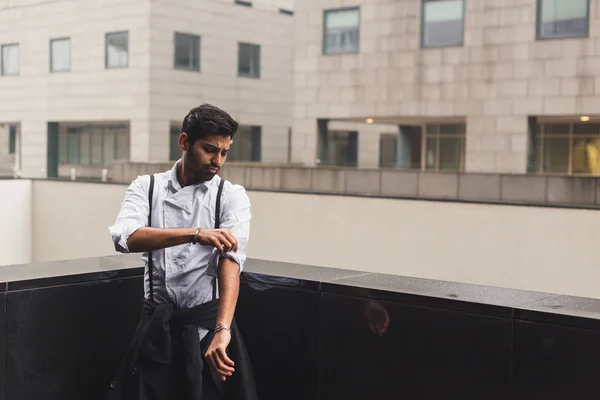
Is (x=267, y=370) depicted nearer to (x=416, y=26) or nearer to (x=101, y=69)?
(x=416, y=26)

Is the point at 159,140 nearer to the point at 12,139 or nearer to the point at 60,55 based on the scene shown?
the point at 60,55

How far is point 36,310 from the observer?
15.0ft

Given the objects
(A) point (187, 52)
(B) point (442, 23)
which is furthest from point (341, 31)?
(A) point (187, 52)

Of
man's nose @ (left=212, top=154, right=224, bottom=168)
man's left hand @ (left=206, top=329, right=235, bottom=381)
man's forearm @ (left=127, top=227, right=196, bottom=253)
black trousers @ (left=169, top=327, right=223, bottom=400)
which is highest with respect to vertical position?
man's nose @ (left=212, top=154, right=224, bottom=168)

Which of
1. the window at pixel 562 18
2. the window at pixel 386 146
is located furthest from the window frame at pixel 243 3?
the window at pixel 562 18

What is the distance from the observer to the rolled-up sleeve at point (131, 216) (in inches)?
153

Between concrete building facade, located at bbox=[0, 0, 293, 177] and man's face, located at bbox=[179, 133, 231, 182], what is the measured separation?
42281mm

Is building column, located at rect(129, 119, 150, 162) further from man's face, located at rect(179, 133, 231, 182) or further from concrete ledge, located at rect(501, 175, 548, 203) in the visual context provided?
man's face, located at rect(179, 133, 231, 182)

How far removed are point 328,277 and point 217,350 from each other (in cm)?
123

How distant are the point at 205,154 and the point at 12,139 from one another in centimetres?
5396

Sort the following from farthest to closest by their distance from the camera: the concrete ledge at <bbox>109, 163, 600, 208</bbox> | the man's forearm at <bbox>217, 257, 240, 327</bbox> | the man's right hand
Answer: the concrete ledge at <bbox>109, 163, 600, 208</bbox> < the man's forearm at <bbox>217, 257, 240, 327</bbox> < the man's right hand

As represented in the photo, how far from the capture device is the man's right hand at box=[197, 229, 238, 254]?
372cm

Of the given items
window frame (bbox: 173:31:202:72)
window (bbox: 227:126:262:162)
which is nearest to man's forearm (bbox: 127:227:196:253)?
window frame (bbox: 173:31:202:72)

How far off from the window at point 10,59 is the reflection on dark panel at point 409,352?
2005 inches
